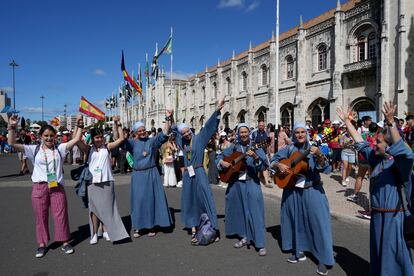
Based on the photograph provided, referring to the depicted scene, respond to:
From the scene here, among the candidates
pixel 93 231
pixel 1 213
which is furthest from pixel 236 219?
pixel 1 213

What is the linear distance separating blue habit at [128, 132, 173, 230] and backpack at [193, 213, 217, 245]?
0.75 m

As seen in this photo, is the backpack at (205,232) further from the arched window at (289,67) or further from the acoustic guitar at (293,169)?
the arched window at (289,67)

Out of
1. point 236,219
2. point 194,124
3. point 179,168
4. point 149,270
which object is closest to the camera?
point 149,270

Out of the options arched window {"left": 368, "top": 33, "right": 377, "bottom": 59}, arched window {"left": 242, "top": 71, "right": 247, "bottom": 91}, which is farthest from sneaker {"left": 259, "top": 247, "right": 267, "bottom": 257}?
arched window {"left": 242, "top": 71, "right": 247, "bottom": 91}

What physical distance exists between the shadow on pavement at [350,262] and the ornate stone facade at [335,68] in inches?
576

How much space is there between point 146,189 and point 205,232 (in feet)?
4.41

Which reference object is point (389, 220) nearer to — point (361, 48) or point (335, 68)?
point (335, 68)

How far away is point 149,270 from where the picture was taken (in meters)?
4.11

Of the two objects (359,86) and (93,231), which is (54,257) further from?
(359,86)

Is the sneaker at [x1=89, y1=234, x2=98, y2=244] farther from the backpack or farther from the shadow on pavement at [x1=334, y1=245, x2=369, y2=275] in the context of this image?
the shadow on pavement at [x1=334, y1=245, x2=369, y2=275]

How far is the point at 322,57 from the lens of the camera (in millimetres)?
23281

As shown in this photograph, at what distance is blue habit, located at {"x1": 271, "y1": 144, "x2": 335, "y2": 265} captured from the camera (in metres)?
4.01

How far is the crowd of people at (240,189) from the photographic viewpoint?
3150 mm

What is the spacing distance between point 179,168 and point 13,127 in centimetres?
707
